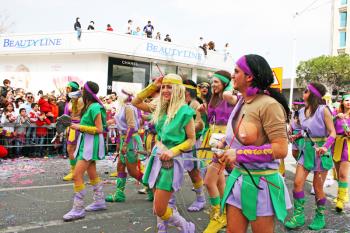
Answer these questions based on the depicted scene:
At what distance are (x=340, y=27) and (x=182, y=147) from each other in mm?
65031

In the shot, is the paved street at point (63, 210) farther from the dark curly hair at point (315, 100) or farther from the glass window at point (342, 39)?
the glass window at point (342, 39)

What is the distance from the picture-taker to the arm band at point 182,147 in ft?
12.7

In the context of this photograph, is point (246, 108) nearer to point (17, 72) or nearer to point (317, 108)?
point (317, 108)

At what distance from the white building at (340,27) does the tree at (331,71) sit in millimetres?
15208

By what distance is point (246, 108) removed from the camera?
2.92 meters

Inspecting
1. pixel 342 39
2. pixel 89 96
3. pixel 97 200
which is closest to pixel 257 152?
pixel 89 96

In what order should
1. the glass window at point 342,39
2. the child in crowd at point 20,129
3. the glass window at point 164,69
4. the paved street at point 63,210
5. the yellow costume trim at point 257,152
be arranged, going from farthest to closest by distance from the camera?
the glass window at point 342,39 → the glass window at point 164,69 → the child in crowd at point 20,129 → the paved street at point 63,210 → the yellow costume trim at point 257,152

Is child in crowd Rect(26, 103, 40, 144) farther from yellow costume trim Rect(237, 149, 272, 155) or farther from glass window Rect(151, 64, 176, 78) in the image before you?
glass window Rect(151, 64, 176, 78)

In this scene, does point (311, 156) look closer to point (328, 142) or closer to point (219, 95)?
point (328, 142)

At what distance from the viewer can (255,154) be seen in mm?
2746

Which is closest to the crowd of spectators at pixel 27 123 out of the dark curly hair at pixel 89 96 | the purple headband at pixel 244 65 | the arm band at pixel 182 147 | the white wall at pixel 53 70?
the dark curly hair at pixel 89 96

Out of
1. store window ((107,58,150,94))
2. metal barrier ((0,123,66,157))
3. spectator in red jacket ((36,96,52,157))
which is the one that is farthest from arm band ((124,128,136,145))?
store window ((107,58,150,94))

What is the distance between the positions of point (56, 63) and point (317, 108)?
18327 mm

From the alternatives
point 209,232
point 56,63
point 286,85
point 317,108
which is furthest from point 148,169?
point 286,85
